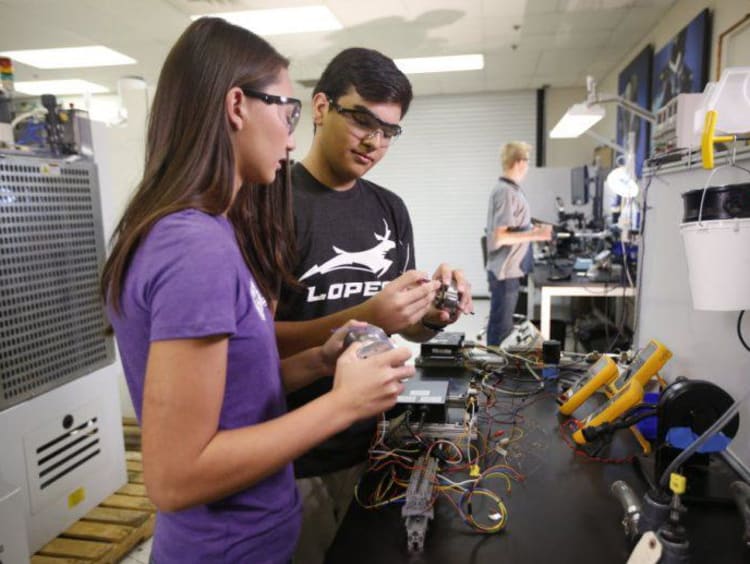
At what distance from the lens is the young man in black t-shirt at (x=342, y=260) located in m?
1.18

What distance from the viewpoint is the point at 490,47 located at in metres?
5.39

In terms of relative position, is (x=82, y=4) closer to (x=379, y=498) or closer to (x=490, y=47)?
(x=490, y=47)

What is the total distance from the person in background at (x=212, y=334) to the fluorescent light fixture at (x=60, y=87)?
6833 millimetres

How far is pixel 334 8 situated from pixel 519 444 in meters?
4.10

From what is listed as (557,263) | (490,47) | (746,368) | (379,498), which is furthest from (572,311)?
(379,498)

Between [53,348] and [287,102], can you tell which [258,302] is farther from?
[53,348]

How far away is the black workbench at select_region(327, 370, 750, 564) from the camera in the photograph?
0.80m

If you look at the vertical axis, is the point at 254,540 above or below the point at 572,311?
above

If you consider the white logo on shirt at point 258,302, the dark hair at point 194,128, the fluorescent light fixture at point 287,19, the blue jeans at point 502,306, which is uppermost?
the fluorescent light fixture at point 287,19

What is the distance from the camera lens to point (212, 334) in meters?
0.61

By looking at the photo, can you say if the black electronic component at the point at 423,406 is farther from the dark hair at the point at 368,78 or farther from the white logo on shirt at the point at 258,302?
the dark hair at the point at 368,78

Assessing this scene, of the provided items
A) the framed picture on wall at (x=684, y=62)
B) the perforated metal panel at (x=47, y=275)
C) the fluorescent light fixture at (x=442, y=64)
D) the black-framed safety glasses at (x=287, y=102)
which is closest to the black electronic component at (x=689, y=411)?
the black-framed safety glasses at (x=287, y=102)

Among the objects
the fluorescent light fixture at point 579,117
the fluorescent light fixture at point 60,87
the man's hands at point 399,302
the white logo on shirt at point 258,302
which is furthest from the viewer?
the fluorescent light fixture at point 60,87

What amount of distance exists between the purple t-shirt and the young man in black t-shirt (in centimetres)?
34
